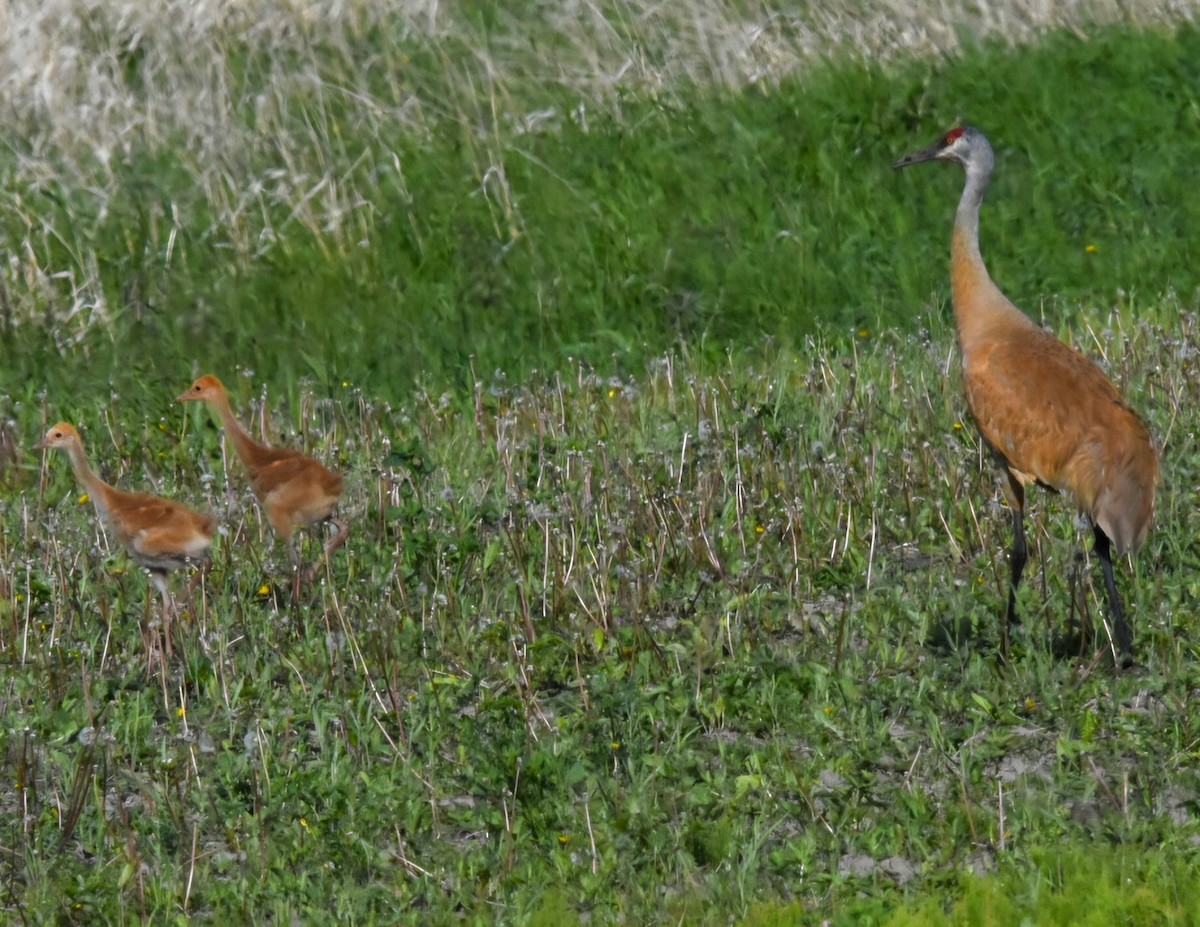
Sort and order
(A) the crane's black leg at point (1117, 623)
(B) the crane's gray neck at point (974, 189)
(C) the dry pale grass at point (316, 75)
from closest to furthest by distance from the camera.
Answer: (A) the crane's black leg at point (1117, 623) → (B) the crane's gray neck at point (974, 189) → (C) the dry pale grass at point (316, 75)

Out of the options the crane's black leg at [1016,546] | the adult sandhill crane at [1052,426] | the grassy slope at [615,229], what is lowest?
the grassy slope at [615,229]

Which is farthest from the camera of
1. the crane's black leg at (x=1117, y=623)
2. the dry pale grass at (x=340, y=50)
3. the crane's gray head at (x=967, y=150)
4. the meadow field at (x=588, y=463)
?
the dry pale grass at (x=340, y=50)

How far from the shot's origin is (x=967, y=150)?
7527 mm

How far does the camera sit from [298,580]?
6.68 metres

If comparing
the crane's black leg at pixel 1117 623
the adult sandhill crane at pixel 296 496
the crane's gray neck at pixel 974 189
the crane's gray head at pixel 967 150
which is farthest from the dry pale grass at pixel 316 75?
the crane's black leg at pixel 1117 623

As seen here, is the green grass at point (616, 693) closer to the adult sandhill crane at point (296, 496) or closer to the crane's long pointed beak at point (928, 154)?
the adult sandhill crane at point (296, 496)

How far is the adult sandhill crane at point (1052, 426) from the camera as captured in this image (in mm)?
5914

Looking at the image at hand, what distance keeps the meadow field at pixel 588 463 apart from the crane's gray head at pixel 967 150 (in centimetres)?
103

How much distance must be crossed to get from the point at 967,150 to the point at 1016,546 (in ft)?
6.26

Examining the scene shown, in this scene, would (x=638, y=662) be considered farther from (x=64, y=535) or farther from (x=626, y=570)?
(x=64, y=535)

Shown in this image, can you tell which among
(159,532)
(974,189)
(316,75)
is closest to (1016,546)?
(974,189)

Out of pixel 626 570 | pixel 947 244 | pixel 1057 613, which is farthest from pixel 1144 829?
pixel 947 244

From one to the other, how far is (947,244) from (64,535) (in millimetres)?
5312

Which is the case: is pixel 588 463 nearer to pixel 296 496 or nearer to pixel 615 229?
pixel 296 496
